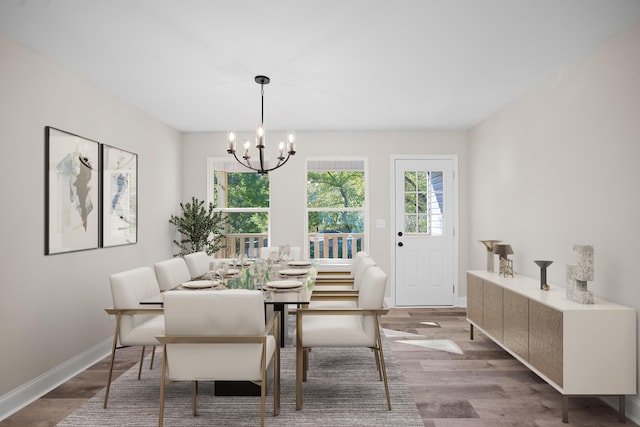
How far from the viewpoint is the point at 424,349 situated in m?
3.91

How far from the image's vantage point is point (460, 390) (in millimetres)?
3010

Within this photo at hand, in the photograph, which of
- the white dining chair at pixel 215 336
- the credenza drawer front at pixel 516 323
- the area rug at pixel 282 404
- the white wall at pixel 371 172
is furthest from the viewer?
the white wall at pixel 371 172

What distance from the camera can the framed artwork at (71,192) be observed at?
3.12 m

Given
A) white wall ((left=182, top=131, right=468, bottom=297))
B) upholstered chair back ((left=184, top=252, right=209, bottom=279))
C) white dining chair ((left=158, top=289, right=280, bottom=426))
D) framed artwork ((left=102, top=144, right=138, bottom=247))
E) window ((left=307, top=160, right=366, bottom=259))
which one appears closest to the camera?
white dining chair ((left=158, top=289, right=280, bottom=426))

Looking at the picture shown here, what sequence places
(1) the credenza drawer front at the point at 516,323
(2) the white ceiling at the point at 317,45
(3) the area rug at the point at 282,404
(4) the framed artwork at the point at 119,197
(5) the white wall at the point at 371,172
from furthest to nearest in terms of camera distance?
(5) the white wall at the point at 371,172, (4) the framed artwork at the point at 119,197, (1) the credenza drawer front at the point at 516,323, (3) the area rug at the point at 282,404, (2) the white ceiling at the point at 317,45

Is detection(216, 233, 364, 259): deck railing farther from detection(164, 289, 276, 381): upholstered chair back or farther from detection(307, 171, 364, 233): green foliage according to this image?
detection(164, 289, 276, 381): upholstered chair back

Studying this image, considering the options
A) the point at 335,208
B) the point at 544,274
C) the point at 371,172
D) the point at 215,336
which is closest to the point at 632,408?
the point at 544,274

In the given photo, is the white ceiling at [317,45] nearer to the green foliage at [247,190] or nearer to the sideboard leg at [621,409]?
the green foliage at [247,190]

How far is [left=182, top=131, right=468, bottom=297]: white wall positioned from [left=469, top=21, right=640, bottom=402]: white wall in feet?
3.39

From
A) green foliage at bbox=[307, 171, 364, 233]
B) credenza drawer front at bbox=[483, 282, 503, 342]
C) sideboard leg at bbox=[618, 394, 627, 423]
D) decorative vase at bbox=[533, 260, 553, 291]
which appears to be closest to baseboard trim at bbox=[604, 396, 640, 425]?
sideboard leg at bbox=[618, 394, 627, 423]

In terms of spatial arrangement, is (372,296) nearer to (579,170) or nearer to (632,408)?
(632,408)

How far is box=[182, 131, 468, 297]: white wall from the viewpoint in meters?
5.78

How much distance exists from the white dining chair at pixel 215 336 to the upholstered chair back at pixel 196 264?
1.79 meters

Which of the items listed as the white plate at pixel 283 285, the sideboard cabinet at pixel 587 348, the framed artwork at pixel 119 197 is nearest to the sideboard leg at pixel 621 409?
the sideboard cabinet at pixel 587 348
